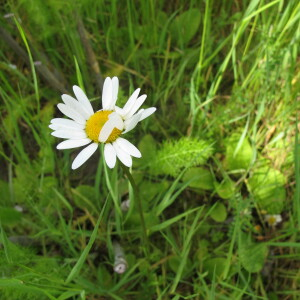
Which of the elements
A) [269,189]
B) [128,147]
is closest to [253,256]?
[269,189]

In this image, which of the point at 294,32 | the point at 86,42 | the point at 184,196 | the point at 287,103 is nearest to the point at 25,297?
the point at 184,196

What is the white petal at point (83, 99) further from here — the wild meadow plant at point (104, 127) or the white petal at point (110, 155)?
the white petal at point (110, 155)

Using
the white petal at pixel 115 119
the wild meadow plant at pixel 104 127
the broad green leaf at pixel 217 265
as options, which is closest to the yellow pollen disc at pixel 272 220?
the broad green leaf at pixel 217 265

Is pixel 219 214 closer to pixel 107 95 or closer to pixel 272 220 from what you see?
pixel 272 220

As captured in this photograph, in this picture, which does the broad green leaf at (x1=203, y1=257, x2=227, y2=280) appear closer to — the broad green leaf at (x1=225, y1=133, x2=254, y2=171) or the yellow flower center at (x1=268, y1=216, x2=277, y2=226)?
the yellow flower center at (x1=268, y1=216, x2=277, y2=226)

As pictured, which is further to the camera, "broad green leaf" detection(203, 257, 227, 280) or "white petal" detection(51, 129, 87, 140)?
"broad green leaf" detection(203, 257, 227, 280)

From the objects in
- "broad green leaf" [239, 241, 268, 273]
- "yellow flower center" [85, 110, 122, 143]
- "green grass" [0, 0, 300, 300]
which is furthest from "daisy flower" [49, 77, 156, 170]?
"broad green leaf" [239, 241, 268, 273]

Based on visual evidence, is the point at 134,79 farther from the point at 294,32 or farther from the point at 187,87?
the point at 294,32
